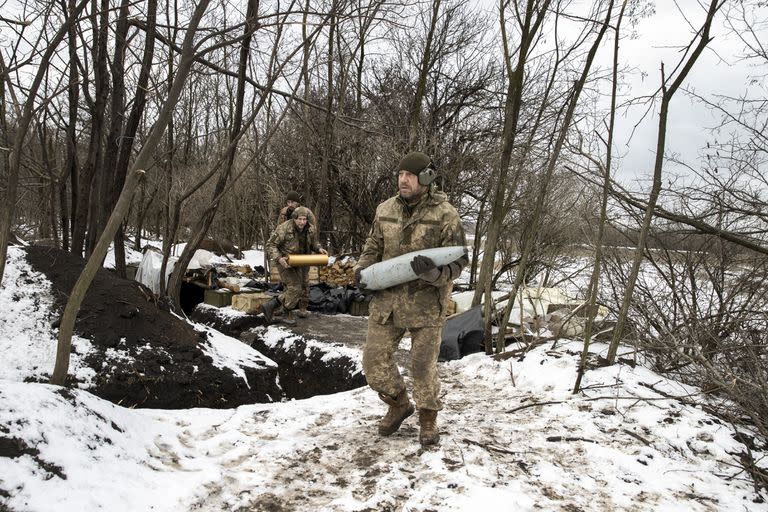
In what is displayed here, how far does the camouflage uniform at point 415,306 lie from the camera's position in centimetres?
340

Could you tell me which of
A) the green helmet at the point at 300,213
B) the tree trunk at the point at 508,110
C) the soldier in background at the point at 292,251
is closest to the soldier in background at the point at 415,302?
the tree trunk at the point at 508,110

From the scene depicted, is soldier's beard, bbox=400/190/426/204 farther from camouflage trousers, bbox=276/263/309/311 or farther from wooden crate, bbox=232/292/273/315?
wooden crate, bbox=232/292/273/315

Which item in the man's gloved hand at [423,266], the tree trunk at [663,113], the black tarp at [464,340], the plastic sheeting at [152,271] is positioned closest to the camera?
the man's gloved hand at [423,266]

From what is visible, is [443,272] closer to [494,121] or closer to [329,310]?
[329,310]

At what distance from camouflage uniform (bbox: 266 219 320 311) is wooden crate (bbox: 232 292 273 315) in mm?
601

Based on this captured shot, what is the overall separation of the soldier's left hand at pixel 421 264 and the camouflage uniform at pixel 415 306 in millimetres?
213

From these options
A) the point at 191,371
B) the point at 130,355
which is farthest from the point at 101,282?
the point at 191,371

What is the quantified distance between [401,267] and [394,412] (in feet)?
3.45

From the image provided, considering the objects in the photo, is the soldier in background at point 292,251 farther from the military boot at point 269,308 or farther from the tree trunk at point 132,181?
the tree trunk at point 132,181

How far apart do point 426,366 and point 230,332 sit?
6.08 m

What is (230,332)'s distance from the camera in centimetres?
876

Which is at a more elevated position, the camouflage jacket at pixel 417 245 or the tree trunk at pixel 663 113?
the tree trunk at pixel 663 113

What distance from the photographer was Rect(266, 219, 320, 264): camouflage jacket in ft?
27.6

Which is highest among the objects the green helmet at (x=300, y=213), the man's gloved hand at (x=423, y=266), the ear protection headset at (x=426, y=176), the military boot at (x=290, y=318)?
the green helmet at (x=300, y=213)
